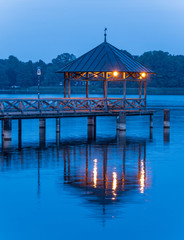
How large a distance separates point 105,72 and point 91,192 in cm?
1940

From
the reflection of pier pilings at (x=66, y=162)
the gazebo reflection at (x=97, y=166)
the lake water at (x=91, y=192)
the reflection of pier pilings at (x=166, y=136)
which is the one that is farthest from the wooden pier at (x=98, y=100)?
the reflection of pier pilings at (x=66, y=162)

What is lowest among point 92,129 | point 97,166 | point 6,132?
point 97,166

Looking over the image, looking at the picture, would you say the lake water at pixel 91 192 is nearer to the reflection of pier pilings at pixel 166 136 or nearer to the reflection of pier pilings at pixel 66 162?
the reflection of pier pilings at pixel 66 162

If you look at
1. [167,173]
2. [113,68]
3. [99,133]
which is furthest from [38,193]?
[99,133]

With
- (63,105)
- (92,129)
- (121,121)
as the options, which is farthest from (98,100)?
(92,129)

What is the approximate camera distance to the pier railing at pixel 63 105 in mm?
33219

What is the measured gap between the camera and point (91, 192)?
19.6 metres

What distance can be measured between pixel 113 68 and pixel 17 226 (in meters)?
23.1

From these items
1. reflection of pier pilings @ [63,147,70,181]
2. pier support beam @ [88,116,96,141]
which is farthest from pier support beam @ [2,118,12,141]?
pier support beam @ [88,116,96,141]

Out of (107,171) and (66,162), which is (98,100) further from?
(107,171)

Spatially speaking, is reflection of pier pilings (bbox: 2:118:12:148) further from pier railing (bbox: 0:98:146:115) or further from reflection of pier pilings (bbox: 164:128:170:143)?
reflection of pier pilings (bbox: 164:128:170:143)

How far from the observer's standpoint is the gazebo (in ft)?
123

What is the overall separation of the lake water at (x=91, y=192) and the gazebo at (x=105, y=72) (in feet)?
17.5

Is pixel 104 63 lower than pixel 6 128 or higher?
higher
